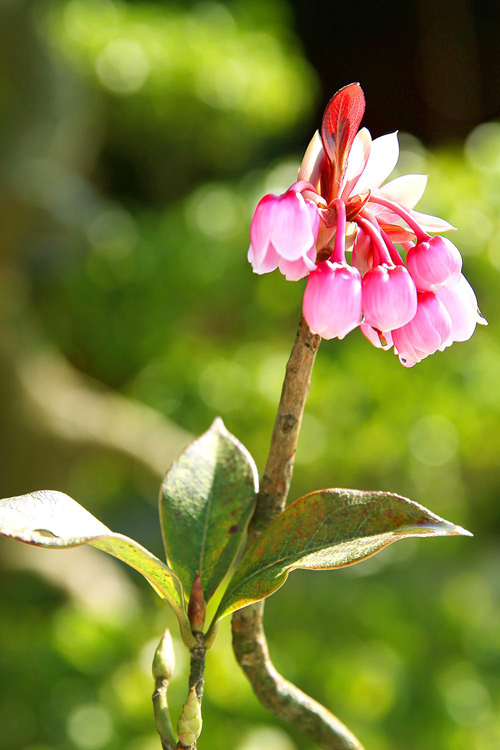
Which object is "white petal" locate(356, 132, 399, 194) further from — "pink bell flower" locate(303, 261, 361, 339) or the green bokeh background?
the green bokeh background

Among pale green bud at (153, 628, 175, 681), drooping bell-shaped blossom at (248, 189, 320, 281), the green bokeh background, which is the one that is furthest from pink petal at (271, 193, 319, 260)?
the green bokeh background

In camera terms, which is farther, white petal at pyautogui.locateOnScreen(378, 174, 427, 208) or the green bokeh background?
the green bokeh background

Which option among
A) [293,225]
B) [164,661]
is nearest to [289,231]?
[293,225]

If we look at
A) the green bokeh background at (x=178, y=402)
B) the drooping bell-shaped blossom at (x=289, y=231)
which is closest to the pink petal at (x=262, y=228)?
the drooping bell-shaped blossom at (x=289, y=231)

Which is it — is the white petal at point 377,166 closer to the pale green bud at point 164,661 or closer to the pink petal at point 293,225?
the pink petal at point 293,225

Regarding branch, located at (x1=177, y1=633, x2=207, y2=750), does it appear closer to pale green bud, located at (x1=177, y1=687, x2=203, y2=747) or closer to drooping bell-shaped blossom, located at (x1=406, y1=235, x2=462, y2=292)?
pale green bud, located at (x1=177, y1=687, x2=203, y2=747)

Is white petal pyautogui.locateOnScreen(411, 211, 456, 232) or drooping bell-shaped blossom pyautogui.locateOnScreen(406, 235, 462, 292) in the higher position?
white petal pyautogui.locateOnScreen(411, 211, 456, 232)

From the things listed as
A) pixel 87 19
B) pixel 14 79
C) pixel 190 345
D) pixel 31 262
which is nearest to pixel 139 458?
pixel 190 345

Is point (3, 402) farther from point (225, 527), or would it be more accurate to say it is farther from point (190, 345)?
point (225, 527)

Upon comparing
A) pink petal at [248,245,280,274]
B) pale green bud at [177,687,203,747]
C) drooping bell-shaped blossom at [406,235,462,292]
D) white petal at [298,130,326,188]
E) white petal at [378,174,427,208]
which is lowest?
pale green bud at [177,687,203,747]
